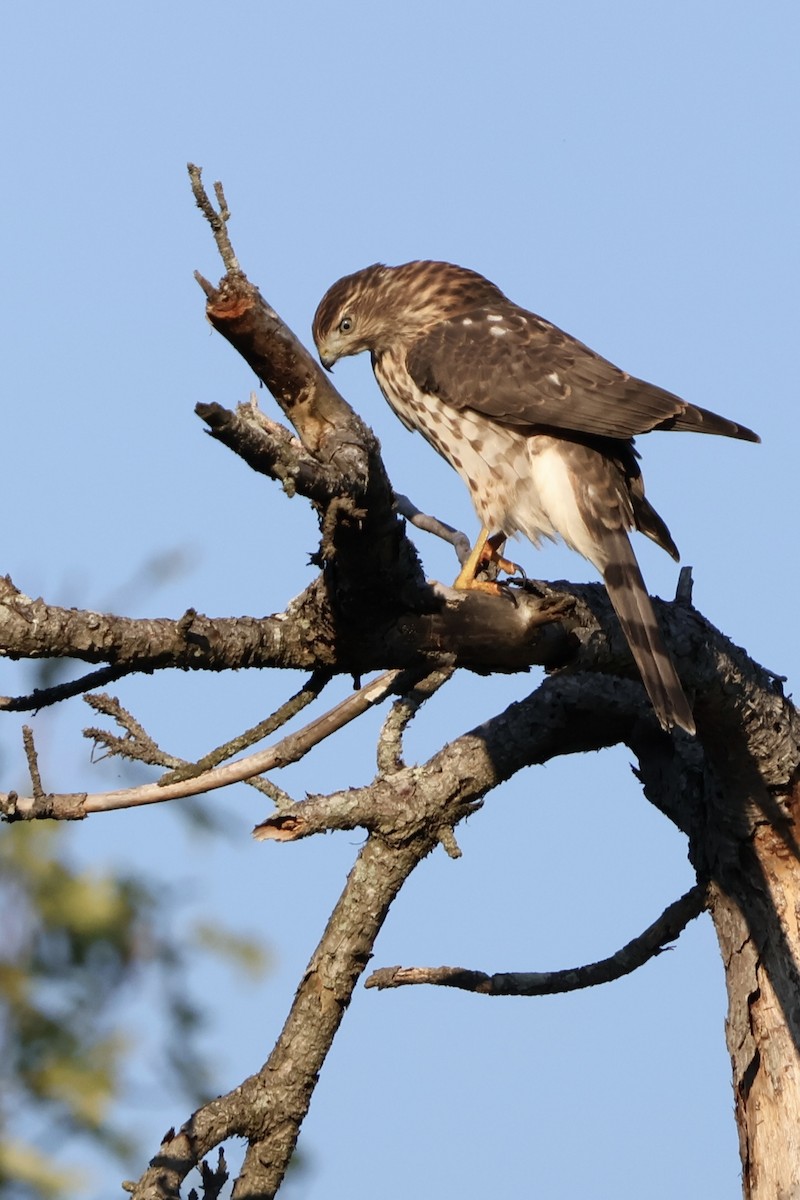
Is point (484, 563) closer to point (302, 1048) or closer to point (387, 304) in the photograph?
point (387, 304)

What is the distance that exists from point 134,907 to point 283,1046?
963 mm

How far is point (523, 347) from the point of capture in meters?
5.29

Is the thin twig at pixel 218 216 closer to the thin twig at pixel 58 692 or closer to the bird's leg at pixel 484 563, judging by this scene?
the thin twig at pixel 58 692

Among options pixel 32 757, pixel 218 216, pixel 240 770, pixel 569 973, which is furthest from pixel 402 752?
pixel 218 216

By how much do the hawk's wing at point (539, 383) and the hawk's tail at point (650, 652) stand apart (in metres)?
0.63

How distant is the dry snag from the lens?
8.94 ft

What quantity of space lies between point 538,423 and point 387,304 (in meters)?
1.24

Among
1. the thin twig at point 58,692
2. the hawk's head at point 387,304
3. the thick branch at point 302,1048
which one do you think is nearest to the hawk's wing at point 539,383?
the hawk's head at point 387,304

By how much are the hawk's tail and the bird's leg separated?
358 mm

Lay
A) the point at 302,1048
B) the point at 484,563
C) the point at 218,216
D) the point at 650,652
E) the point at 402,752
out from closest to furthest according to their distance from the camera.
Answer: the point at 218,216
the point at 650,652
the point at 302,1048
the point at 402,752
the point at 484,563

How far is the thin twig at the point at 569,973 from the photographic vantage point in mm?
4531

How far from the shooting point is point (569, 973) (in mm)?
4555

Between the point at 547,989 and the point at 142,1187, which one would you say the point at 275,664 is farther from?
the point at 547,989

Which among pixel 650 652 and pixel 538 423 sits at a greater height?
pixel 538 423
